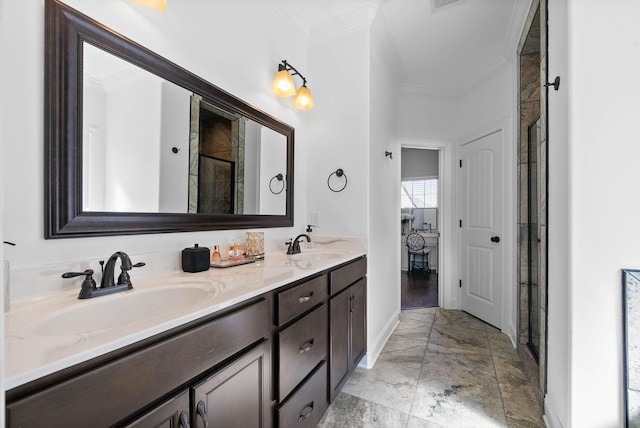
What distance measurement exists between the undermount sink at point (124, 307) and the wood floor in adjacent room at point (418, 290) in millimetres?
3006

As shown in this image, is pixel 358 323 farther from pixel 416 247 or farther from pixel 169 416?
pixel 416 247

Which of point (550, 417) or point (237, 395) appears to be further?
point (550, 417)

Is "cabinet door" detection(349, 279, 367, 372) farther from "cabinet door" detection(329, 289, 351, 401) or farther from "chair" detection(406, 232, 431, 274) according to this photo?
"chair" detection(406, 232, 431, 274)

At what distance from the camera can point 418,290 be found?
4422mm

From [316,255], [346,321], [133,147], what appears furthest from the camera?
[316,255]

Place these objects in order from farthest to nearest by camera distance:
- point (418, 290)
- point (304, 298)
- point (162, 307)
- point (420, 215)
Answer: point (420, 215), point (418, 290), point (304, 298), point (162, 307)

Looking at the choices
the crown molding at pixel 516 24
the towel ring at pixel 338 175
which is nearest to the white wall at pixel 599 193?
the crown molding at pixel 516 24

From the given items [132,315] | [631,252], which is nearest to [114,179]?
[132,315]

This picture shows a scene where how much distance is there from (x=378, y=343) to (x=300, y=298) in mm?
1434

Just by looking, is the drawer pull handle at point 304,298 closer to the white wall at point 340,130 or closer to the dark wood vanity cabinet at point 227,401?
the dark wood vanity cabinet at point 227,401

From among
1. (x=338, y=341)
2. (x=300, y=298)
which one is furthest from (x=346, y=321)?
(x=300, y=298)

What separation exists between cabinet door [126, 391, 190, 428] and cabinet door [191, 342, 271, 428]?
26 millimetres

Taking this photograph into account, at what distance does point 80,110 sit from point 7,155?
272mm

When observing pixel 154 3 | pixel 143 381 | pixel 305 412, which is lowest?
pixel 305 412
